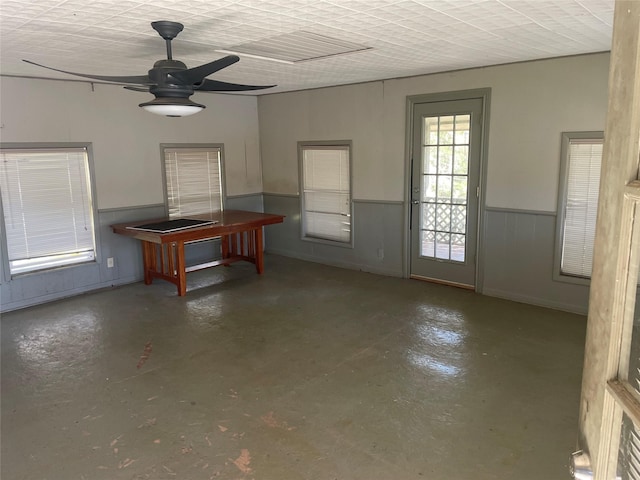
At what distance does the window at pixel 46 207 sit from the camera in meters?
4.86

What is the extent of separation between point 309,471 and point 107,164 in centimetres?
444

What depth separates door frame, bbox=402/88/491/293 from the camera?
4922mm

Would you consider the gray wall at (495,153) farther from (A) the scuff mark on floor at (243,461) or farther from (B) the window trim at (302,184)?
→ (A) the scuff mark on floor at (243,461)

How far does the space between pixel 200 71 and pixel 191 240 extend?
2566 mm

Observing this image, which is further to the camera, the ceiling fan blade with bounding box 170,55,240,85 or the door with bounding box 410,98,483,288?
the door with bounding box 410,98,483,288

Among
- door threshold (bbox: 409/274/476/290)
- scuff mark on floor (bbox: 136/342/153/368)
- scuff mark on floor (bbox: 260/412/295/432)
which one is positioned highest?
door threshold (bbox: 409/274/476/290)

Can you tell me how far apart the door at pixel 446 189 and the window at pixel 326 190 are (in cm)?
103

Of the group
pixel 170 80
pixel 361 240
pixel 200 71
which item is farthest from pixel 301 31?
pixel 361 240

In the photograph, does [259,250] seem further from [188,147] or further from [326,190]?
[188,147]

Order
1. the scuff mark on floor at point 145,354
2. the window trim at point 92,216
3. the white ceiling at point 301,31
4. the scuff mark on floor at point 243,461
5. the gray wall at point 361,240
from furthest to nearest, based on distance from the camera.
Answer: the gray wall at point 361,240 < the window trim at point 92,216 < the scuff mark on floor at point 145,354 < the white ceiling at point 301,31 < the scuff mark on floor at point 243,461

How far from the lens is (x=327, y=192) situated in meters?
6.57

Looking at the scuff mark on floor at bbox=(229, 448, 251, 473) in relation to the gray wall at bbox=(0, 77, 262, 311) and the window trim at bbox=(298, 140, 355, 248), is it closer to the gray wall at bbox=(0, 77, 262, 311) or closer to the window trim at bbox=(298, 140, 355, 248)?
the gray wall at bbox=(0, 77, 262, 311)

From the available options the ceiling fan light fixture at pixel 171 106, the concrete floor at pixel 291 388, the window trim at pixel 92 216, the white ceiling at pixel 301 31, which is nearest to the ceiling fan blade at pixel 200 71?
the ceiling fan light fixture at pixel 171 106

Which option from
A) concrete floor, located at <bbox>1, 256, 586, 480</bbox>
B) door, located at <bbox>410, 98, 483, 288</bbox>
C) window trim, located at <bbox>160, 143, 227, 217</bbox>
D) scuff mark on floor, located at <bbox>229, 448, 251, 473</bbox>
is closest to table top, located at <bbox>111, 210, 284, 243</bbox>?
window trim, located at <bbox>160, 143, 227, 217</bbox>
